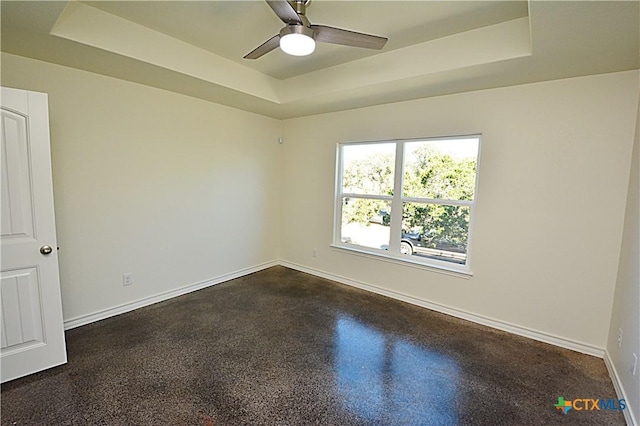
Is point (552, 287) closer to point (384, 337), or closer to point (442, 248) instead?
point (442, 248)

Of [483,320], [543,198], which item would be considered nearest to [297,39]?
[543,198]

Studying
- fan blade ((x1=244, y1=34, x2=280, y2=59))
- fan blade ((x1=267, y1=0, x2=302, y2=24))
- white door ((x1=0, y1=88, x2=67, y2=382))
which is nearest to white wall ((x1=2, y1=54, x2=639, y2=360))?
white door ((x1=0, y1=88, x2=67, y2=382))

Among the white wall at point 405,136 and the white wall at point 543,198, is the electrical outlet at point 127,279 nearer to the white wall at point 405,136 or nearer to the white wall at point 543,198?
the white wall at point 405,136

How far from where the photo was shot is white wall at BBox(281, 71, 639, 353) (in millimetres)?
2396

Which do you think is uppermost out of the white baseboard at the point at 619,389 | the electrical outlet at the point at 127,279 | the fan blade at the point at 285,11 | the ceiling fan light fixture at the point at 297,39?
the fan blade at the point at 285,11

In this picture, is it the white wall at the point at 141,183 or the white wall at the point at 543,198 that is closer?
the white wall at the point at 543,198

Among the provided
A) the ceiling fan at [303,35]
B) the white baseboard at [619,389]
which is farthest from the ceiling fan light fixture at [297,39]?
the white baseboard at [619,389]

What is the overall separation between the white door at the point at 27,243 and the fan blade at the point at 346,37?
6.52 feet

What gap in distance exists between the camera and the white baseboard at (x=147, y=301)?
9.13ft

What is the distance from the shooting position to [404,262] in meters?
3.54

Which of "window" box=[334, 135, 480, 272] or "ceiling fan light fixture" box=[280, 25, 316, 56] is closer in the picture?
"ceiling fan light fixture" box=[280, 25, 316, 56]

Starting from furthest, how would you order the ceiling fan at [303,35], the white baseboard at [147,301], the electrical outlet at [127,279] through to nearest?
the electrical outlet at [127,279], the white baseboard at [147,301], the ceiling fan at [303,35]

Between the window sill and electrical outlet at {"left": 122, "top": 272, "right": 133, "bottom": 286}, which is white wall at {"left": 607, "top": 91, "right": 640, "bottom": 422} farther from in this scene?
electrical outlet at {"left": 122, "top": 272, "right": 133, "bottom": 286}

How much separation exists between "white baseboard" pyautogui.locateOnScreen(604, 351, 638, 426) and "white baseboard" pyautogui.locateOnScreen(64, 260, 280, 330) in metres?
3.99
